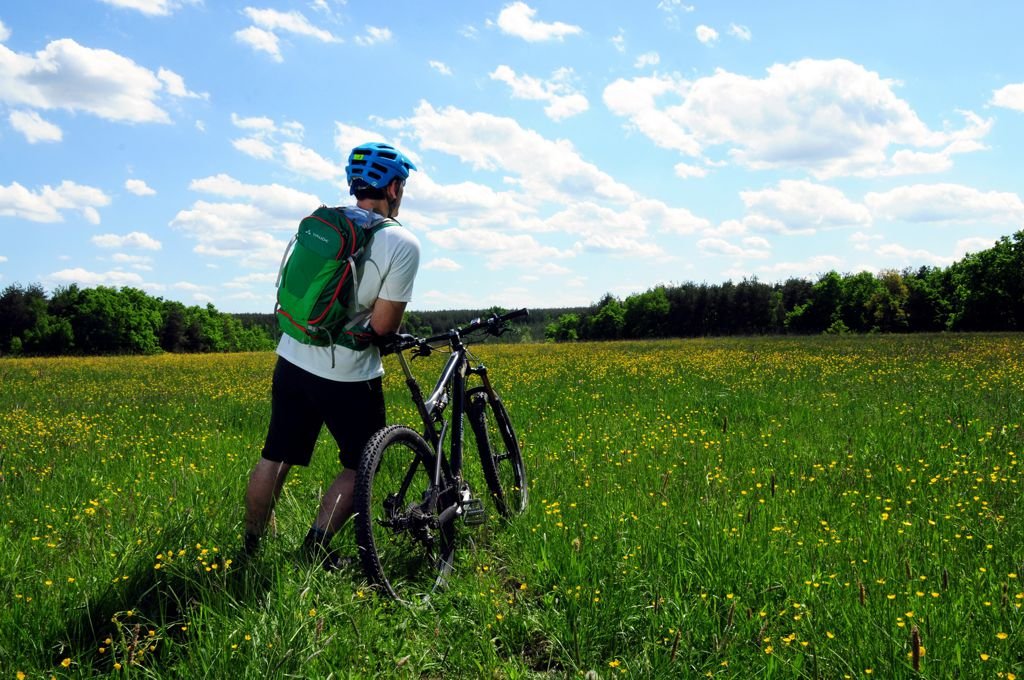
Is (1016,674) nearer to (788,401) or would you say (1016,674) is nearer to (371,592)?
(371,592)

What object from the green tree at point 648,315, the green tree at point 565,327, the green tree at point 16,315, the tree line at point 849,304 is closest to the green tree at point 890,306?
the tree line at point 849,304

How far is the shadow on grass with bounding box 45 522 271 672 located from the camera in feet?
8.95

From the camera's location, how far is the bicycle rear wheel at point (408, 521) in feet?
11.3

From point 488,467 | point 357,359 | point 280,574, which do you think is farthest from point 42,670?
point 488,467

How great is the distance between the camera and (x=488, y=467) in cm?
453

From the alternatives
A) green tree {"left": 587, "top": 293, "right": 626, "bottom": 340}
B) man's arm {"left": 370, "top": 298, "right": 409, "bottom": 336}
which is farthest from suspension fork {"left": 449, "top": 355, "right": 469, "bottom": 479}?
green tree {"left": 587, "top": 293, "right": 626, "bottom": 340}

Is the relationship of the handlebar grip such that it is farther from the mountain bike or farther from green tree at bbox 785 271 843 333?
green tree at bbox 785 271 843 333

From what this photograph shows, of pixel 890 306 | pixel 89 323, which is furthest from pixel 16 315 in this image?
pixel 890 306

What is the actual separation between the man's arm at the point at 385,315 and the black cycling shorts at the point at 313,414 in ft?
1.05

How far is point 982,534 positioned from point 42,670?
5.01 metres

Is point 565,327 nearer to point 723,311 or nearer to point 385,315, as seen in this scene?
point 723,311

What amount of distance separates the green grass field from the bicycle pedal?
0.33ft

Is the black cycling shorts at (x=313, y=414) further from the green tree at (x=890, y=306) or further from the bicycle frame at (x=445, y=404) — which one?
the green tree at (x=890, y=306)

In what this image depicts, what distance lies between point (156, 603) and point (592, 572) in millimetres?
2143
